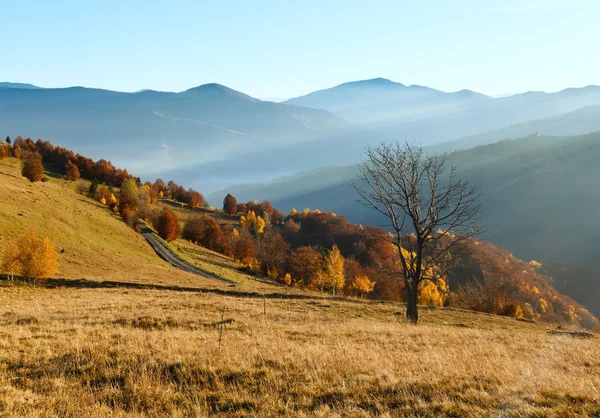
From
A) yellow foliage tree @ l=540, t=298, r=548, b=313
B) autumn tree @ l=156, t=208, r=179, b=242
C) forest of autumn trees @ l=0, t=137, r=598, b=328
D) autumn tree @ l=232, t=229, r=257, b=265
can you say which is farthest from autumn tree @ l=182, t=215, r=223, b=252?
yellow foliage tree @ l=540, t=298, r=548, b=313

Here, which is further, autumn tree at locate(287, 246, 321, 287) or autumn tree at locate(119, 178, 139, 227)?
autumn tree at locate(287, 246, 321, 287)

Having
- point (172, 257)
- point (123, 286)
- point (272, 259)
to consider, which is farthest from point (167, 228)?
point (123, 286)

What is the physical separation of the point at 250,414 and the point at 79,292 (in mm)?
32565

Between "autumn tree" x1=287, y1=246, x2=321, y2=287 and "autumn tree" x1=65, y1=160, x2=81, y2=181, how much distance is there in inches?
3257

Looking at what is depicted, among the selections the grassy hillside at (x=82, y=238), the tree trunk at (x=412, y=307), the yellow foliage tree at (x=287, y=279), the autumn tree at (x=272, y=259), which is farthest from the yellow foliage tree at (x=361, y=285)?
the tree trunk at (x=412, y=307)

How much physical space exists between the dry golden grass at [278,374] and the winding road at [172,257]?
45087 millimetres

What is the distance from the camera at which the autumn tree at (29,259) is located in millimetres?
35500

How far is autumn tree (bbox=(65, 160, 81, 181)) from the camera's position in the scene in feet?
409

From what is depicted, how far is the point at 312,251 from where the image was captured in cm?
10019

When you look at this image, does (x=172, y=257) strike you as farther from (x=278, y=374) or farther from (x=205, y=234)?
(x=278, y=374)

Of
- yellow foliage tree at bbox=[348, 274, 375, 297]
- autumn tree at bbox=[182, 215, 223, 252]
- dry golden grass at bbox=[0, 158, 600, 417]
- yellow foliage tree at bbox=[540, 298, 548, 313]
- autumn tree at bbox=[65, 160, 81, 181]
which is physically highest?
autumn tree at bbox=[65, 160, 81, 181]

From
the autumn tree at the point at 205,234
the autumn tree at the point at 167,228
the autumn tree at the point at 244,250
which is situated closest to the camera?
the autumn tree at the point at 167,228

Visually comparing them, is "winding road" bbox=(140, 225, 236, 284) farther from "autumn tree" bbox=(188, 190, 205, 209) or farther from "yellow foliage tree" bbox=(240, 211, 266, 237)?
"autumn tree" bbox=(188, 190, 205, 209)

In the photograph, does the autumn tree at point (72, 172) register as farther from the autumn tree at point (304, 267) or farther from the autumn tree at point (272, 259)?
the autumn tree at point (304, 267)
